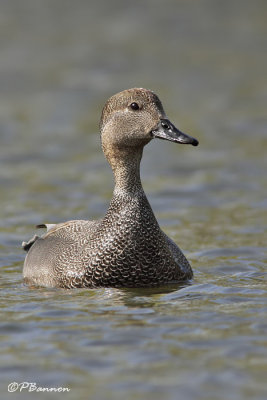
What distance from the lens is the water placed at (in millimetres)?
7207

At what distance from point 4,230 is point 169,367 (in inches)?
261

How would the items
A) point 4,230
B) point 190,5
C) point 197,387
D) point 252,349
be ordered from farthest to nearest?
point 190,5, point 4,230, point 252,349, point 197,387

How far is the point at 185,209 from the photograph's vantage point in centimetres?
1441

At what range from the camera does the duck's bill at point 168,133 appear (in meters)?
9.51

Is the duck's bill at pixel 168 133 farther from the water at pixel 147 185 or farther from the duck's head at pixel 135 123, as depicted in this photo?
the water at pixel 147 185

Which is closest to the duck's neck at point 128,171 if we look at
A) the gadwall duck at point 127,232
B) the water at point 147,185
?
Answer: the gadwall duck at point 127,232

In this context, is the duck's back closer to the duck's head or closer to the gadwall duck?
the gadwall duck

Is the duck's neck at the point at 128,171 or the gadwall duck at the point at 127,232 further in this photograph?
the duck's neck at the point at 128,171

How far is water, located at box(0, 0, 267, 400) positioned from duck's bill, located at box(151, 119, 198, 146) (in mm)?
1489

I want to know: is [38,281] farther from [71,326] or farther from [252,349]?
[252,349]

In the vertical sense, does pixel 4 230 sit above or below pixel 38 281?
above

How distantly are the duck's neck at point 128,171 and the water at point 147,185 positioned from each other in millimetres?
1087

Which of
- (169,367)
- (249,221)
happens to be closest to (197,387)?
(169,367)

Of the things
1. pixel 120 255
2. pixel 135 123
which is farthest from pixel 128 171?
pixel 120 255
